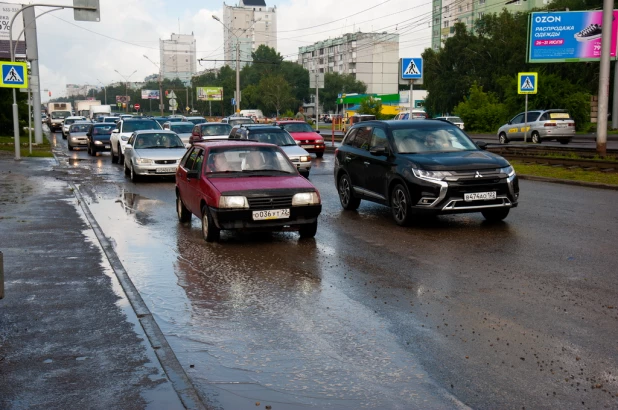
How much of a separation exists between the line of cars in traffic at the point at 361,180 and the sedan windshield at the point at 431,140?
17 mm

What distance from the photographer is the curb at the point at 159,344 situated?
15.2ft

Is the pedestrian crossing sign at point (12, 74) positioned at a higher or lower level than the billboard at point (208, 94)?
lower

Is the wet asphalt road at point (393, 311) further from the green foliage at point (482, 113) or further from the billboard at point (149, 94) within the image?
the billboard at point (149, 94)

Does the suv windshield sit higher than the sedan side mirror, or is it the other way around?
the suv windshield

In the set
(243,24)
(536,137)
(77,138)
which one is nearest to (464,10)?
(243,24)

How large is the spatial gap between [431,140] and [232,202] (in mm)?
4084

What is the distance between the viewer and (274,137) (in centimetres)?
2305

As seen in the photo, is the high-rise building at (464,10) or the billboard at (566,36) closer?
the billboard at (566,36)

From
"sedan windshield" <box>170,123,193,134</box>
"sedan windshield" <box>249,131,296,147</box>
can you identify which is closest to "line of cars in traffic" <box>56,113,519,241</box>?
"sedan windshield" <box>249,131,296,147</box>

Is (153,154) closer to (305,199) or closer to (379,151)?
(379,151)

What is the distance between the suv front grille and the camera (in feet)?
33.1

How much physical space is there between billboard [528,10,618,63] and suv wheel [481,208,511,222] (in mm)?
33153

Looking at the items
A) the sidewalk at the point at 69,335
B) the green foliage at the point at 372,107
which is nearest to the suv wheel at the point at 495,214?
the sidewalk at the point at 69,335

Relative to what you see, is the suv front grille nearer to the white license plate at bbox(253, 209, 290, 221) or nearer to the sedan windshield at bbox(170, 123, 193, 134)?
the white license plate at bbox(253, 209, 290, 221)
